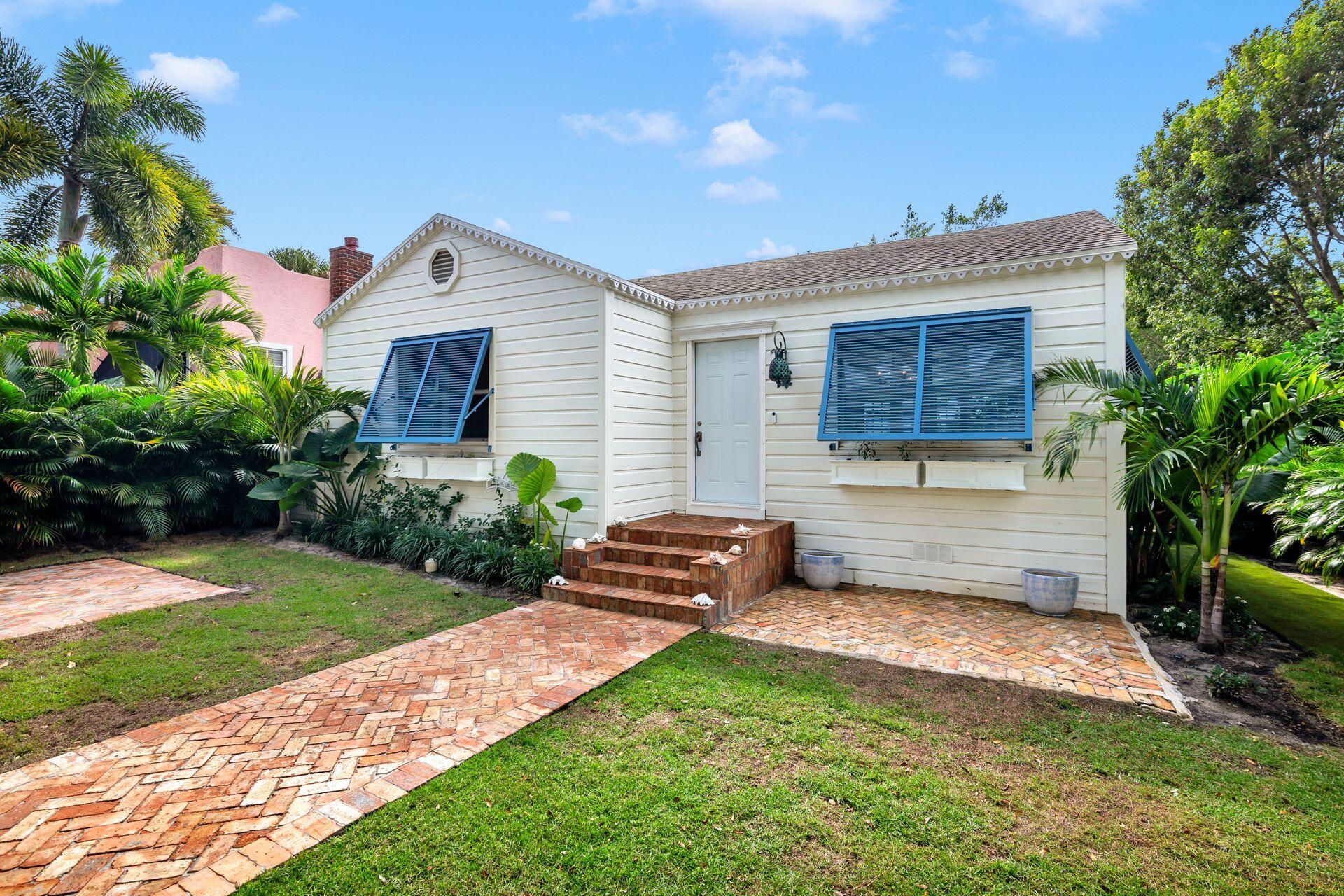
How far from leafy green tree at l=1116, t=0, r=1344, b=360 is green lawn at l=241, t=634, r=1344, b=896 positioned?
12.5 meters

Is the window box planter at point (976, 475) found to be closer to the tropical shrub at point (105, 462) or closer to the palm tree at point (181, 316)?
the tropical shrub at point (105, 462)

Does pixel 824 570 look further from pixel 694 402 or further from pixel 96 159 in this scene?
pixel 96 159

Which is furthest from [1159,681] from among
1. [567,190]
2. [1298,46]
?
[567,190]

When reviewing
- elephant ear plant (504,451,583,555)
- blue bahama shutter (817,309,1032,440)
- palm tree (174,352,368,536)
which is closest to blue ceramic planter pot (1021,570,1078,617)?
blue bahama shutter (817,309,1032,440)

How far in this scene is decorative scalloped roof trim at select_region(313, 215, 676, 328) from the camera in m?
6.73

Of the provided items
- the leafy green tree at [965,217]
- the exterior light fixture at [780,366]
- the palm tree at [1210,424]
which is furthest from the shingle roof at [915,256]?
the leafy green tree at [965,217]

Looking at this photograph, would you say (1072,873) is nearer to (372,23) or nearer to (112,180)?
(372,23)

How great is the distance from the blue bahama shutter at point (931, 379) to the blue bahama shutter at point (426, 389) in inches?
170

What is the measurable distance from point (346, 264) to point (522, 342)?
574 centimetres

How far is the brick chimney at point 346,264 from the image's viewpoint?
35.6 ft

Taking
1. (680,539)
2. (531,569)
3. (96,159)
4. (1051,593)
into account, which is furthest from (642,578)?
(96,159)

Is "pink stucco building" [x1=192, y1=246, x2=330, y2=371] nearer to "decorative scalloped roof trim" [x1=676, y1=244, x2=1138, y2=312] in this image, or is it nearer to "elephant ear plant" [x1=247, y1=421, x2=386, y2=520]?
"elephant ear plant" [x1=247, y1=421, x2=386, y2=520]

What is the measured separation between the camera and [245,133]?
14977 millimetres

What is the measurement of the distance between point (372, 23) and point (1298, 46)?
1705 cm
